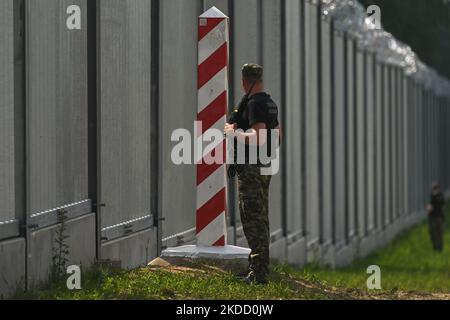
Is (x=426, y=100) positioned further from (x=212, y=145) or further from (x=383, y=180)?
(x=212, y=145)

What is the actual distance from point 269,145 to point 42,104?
189 centimetres

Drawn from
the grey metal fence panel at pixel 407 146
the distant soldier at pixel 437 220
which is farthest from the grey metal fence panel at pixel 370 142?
the grey metal fence panel at pixel 407 146

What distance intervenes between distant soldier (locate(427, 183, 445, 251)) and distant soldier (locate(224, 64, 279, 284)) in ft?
81.2

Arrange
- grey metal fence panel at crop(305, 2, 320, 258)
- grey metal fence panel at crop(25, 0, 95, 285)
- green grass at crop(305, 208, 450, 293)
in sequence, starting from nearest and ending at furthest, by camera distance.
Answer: grey metal fence panel at crop(25, 0, 95, 285)
green grass at crop(305, 208, 450, 293)
grey metal fence panel at crop(305, 2, 320, 258)

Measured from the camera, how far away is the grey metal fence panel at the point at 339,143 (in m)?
33.6

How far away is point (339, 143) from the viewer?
113ft

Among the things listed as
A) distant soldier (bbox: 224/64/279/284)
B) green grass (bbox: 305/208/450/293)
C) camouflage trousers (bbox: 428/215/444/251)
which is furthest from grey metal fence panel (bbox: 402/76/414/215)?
distant soldier (bbox: 224/64/279/284)

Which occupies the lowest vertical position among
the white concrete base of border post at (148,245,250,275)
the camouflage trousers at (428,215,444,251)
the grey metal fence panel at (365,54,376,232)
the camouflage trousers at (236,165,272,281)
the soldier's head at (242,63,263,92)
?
the camouflage trousers at (428,215,444,251)

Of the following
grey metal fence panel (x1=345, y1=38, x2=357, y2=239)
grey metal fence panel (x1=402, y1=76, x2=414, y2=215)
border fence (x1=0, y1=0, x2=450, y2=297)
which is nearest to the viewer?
border fence (x1=0, y1=0, x2=450, y2=297)

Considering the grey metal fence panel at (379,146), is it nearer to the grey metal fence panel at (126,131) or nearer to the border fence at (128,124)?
the border fence at (128,124)

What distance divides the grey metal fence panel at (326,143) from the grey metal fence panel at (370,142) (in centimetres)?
754

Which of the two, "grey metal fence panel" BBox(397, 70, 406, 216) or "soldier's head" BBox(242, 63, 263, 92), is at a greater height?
"soldier's head" BBox(242, 63, 263, 92)

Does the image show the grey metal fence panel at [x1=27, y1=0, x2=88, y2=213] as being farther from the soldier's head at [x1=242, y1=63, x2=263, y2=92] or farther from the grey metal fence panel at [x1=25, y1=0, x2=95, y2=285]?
the soldier's head at [x1=242, y1=63, x2=263, y2=92]

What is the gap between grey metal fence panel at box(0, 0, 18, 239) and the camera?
11938 millimetres
